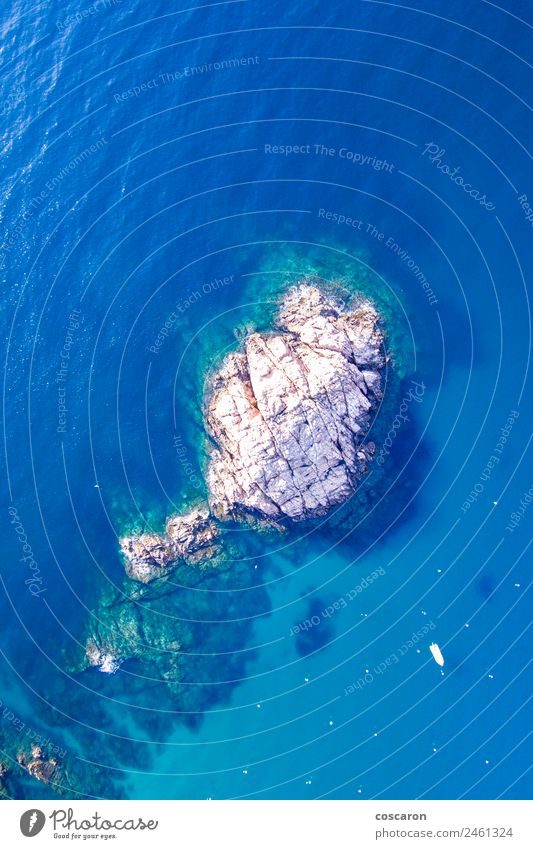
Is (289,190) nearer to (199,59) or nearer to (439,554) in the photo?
(199,59)

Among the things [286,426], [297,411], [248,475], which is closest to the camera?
[297,411]

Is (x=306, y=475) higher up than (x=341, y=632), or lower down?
higher up

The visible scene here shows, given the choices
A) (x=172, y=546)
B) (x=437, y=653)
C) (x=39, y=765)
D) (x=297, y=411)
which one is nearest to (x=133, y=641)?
(x=172, y=546)

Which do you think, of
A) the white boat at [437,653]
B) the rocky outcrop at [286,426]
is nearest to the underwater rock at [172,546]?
the rocky outcrop at [286,426]

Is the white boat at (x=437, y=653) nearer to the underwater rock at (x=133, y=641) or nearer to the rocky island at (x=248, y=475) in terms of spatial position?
the rocky island at (x=248, y=475)

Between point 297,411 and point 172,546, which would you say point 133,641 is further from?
point 297,411

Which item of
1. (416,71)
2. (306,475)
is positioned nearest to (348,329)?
(306,475)
